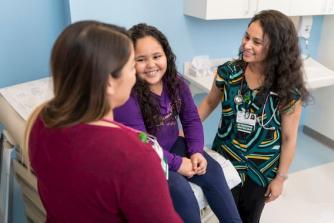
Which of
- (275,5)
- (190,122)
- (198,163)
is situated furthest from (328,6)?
(198,163)

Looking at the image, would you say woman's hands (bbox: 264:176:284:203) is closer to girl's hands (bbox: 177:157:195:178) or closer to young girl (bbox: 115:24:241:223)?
young girl (bbox: 115:24:241:223)

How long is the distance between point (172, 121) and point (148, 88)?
175mm

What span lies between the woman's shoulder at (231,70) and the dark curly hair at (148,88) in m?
0.24

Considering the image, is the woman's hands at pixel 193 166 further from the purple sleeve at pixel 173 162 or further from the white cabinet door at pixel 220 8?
the white cabinet door at pixel 220 8

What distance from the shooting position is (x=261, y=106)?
1.47 m

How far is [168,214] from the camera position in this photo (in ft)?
2.54

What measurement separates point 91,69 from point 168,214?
0.35 meters

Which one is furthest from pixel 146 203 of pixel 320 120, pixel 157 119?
pixel 320 120

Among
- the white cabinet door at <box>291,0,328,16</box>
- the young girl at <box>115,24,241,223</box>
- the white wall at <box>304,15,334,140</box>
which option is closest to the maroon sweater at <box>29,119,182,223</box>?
the young girl at <box>115,24,241,223</box>

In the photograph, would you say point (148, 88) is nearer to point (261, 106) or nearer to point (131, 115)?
point (131, 115)

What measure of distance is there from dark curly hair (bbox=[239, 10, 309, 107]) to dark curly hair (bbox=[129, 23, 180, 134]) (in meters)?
0.36

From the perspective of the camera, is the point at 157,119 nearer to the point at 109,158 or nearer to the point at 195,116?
the point at 195,116

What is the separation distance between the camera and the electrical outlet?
2574 millimetres

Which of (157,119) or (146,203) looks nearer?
(146,203)
